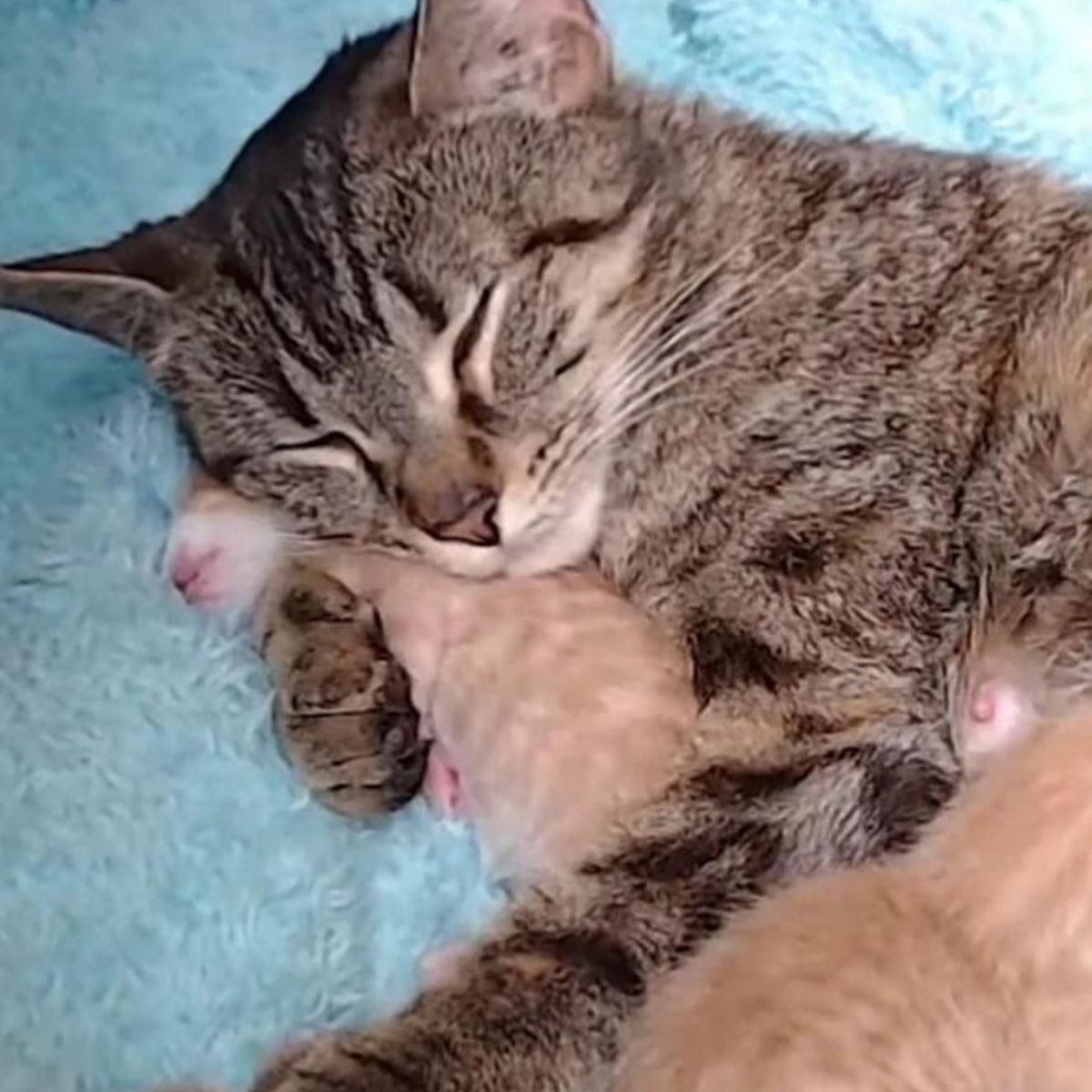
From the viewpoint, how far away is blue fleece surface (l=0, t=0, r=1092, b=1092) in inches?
67.2

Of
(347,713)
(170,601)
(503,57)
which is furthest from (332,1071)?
(503,57)

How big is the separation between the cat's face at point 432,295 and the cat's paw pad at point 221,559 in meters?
0.08

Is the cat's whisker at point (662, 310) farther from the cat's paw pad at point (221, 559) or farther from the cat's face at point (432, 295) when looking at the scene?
the cat's paw pad at point (221, 559)

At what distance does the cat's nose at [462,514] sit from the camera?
1.65 m

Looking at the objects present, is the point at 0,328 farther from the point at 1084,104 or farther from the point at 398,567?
the point at 1084,104

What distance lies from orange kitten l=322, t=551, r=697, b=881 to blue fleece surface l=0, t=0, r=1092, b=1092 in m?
0.06

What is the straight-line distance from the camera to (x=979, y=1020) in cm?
139

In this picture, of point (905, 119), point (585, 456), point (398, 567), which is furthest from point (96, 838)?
point (905, 119)

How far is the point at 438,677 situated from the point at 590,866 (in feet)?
0.64

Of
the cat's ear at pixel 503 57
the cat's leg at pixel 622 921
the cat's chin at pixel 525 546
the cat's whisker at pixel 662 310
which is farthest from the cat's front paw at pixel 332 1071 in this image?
the cat's ear at pixel 503 57

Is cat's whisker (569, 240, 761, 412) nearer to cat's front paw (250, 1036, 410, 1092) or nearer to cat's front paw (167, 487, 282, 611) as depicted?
cat's front paw (167, 487, 282, 611)

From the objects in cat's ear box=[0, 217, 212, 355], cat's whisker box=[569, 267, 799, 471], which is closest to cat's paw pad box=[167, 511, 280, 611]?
cat's ear box=[0, 217, 212, 355]

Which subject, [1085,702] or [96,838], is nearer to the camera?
[1085,702]

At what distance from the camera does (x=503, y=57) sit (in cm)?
170
